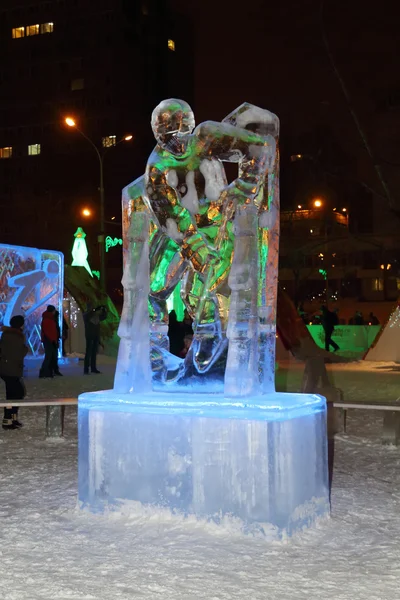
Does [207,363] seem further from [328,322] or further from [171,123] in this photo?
[328,322]

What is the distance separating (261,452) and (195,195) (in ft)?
6.74

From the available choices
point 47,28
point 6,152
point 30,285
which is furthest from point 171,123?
point 6,152

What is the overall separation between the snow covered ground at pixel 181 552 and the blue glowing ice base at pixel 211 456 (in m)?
0.14

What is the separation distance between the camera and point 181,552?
502 cm

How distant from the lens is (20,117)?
6831 cm

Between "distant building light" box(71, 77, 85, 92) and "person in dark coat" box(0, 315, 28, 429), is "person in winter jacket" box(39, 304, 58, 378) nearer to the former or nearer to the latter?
"person in dark coat" box(0, 315, 28, 429)

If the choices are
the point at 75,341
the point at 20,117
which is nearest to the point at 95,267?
the point at 20,117

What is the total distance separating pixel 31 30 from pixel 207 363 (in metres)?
66.8

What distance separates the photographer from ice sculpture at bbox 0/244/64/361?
22.4 meters

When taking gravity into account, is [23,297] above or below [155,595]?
above

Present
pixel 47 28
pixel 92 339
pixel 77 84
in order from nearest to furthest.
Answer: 1. pixel 92 339
2. pixel 77 84
3. pixel 47 28

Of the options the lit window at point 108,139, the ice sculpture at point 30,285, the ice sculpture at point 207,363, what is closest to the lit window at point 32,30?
the lit window at point 108,139

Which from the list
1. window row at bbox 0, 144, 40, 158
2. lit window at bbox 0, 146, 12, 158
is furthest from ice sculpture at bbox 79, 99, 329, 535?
lit window at bbox 0, 146, 12, 158

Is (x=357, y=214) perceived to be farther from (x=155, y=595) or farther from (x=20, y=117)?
(x=155, y=595)
